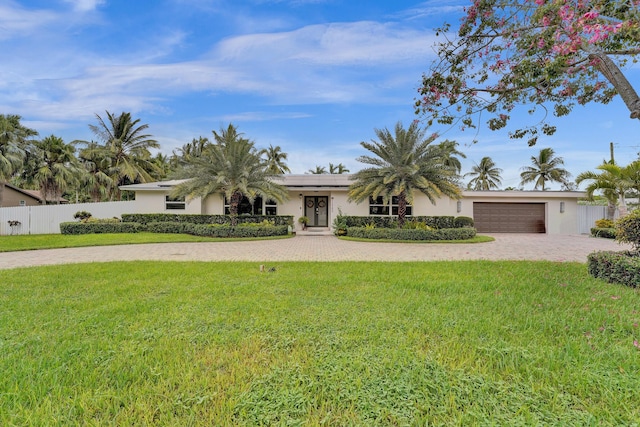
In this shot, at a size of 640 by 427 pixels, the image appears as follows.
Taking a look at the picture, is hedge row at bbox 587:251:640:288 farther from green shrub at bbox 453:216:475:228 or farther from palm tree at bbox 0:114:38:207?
palm tree at bbox 0:114:38:207

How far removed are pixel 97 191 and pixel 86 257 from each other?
2206cm

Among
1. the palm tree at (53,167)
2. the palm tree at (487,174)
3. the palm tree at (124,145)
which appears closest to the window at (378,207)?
the palm tree at (124,145)

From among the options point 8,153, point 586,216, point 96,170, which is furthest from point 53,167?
point 586,216

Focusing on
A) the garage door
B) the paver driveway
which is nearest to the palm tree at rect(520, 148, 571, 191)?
the garage door

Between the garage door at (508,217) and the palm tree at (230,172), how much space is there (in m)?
13.4

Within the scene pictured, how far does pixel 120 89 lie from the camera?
45.9 feet

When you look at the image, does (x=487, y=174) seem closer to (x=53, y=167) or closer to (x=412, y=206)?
(x=412, y=206)

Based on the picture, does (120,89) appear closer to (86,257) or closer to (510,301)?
(86,257)

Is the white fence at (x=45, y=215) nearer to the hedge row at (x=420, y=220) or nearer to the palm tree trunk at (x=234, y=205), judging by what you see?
the palm tree trunk at (x=234, y=205)

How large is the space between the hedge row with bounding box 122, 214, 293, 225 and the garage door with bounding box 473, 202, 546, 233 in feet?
41.8

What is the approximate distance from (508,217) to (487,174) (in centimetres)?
2091

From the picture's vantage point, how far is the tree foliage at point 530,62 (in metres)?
4.77

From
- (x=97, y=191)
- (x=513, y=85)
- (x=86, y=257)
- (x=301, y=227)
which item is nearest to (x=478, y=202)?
(x=301, y=227)

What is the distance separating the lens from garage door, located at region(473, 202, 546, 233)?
19438 millimetres
